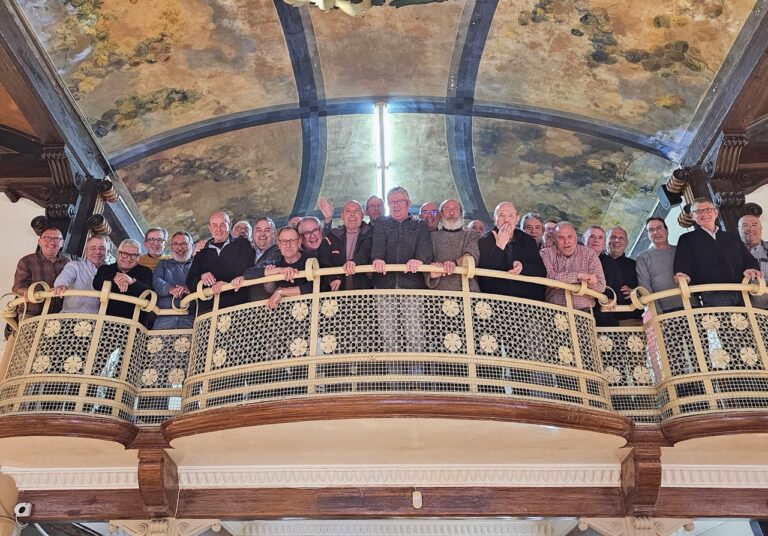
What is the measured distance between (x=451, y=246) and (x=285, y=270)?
1.49m

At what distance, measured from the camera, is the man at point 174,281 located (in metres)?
7.03

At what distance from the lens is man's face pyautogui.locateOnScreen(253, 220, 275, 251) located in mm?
7059

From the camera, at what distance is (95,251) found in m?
7.19

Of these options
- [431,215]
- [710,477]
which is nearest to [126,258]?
[431,215]

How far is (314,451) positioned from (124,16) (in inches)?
229

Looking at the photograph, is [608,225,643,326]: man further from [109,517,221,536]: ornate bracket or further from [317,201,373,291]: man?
[109,517,221,536]: ornate bracket

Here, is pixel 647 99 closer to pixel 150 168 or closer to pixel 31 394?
pixel 150 168

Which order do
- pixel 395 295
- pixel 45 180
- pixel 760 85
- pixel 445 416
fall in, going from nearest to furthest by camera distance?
pixel 445 416, pixel 395 295, pixel 760 85, pixel 45 180

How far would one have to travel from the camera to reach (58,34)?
8.67 meters

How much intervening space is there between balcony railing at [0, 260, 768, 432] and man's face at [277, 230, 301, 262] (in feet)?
1.04

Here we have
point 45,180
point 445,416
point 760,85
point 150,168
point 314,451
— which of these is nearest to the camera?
point 445,416

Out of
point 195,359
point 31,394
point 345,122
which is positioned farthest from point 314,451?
point 345,122

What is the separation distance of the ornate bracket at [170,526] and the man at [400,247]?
280 cm

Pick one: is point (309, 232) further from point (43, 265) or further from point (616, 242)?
point (616, 242)
